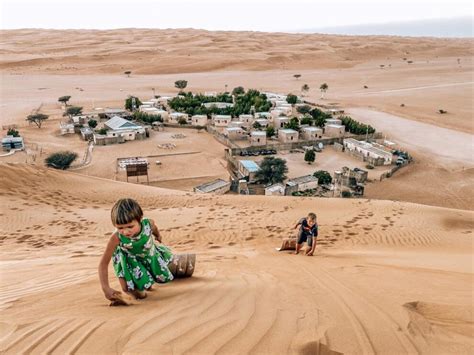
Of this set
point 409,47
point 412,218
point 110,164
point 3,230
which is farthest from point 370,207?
point 409,47

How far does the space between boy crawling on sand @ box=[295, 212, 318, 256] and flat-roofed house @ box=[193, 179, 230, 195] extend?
1230 cm

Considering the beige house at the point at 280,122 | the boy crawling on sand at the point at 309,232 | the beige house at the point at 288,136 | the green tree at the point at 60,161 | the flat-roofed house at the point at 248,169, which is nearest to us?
the boy crawling on sand at the point at 309,232

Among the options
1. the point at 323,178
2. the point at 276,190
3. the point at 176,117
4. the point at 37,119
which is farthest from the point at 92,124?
the point at 323,178

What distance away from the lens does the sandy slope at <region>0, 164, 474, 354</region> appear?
9.07ft

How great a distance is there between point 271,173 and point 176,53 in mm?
72856

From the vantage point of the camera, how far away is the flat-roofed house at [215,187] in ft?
65.3

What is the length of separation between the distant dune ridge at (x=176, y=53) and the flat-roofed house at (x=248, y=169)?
5366 cm

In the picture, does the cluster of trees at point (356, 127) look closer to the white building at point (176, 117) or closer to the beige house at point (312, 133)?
the beige house at point (312, 133)

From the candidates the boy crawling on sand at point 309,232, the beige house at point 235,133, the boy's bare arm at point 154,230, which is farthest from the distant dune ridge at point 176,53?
the boy's bare arm at point 154,230

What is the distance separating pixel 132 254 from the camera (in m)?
3.55

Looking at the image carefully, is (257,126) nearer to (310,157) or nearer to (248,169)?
(310,157)

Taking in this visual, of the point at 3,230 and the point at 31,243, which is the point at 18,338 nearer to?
the point at 31,243

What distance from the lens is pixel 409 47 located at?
366ft

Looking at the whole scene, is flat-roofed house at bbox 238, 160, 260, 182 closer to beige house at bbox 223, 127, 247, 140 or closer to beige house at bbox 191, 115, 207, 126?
beige house at bbox 223, 127, 247, 140
